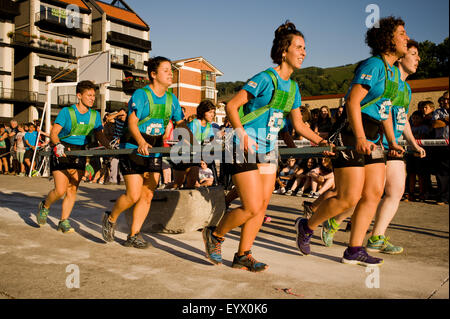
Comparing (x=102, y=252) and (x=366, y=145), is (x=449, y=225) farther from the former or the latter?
(x=102, y=252)

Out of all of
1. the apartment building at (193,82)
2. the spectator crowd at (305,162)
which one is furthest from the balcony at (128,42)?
the spectator crowd at (305,162)

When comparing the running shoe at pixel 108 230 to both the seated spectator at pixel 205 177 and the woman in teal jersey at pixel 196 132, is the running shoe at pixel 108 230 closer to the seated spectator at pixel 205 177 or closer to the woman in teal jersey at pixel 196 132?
the woman in teal jersey at pixel 196 132

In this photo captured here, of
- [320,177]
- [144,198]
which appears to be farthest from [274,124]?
[320,177]

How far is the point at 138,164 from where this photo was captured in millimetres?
4289

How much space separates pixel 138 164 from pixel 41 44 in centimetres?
4304

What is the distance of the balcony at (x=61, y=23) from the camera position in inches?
1635

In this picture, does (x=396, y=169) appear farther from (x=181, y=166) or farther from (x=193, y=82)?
(x=193, y=82)

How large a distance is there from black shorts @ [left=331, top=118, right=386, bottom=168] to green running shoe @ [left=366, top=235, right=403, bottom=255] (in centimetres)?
84

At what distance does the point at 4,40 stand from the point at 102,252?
145 feet

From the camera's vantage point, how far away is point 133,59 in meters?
49.9

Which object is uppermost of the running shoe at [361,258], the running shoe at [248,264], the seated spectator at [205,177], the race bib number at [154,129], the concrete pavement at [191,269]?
the race bib number at [154,129]

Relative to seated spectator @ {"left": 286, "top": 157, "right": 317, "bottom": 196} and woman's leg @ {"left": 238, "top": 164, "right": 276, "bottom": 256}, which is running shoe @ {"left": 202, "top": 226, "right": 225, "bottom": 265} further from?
seated spectator @ {"left": 286, "top": 157, "right": 317, "bottom": 196}

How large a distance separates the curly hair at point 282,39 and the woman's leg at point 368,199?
1190mm

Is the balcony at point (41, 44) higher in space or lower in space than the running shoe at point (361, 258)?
higher
